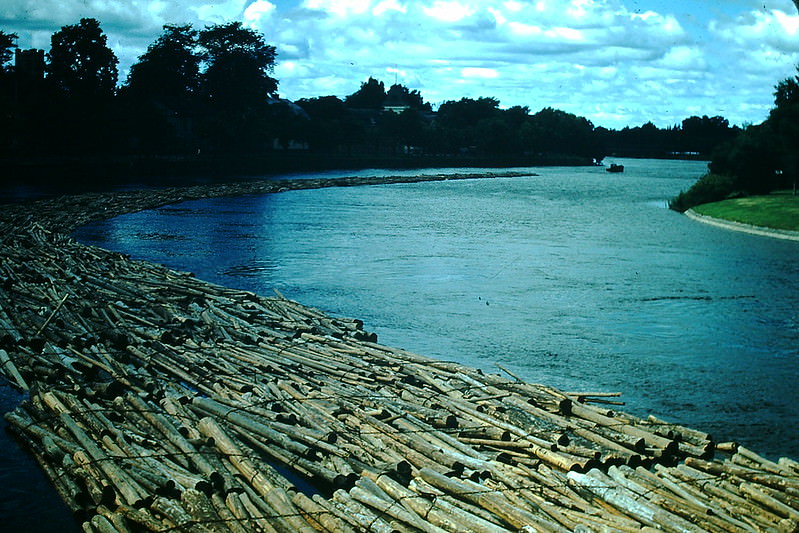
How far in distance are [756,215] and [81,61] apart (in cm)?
9302

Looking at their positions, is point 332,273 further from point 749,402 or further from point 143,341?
point 749,402

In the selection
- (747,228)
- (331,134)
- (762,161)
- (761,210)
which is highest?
(331,134)

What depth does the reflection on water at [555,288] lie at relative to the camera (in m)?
23.0

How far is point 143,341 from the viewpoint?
22453mm

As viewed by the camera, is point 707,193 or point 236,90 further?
point 236,90

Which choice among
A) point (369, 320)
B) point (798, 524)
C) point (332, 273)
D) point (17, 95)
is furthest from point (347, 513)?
point (17, 95)

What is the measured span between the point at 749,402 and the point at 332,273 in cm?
2280

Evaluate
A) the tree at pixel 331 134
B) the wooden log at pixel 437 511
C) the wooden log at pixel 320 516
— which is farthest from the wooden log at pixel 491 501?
the tree at pixel 331 134

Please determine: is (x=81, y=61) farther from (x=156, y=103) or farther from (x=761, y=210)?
(x=761, y=210)

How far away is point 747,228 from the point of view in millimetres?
67062

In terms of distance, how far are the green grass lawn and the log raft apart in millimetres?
50890

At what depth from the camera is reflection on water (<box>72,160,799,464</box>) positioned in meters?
23.0

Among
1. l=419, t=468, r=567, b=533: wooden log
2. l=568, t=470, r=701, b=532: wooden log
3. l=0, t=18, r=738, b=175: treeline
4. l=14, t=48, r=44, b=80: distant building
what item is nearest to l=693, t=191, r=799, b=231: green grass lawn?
l=568, t=470, r=701, b=532: wooden log

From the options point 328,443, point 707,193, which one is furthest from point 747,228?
point 328,443
